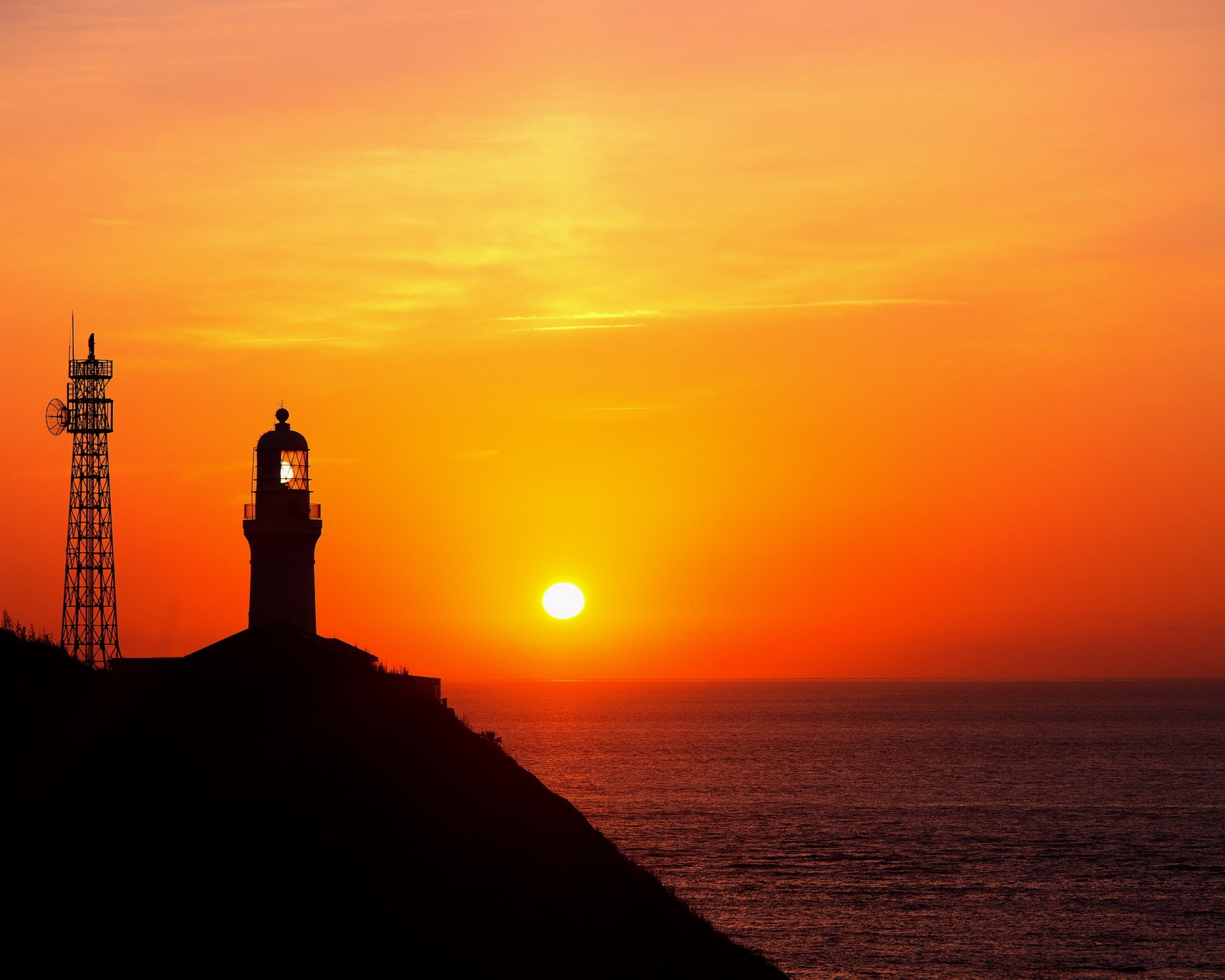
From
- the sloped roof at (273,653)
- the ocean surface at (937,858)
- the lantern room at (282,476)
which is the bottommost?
the ocean surface at (937,858)

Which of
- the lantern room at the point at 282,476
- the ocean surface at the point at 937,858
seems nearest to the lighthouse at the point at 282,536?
the lantern room at the point at 282,476

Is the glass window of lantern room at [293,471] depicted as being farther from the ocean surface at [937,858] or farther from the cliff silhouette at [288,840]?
the ocean surface at [937,858]

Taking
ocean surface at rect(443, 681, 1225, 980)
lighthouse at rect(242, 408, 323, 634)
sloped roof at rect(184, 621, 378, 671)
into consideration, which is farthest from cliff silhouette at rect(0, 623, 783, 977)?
ocean surface at rect(443, 681, 1225, 980)

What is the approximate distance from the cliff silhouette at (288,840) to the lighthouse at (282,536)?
12.3 metres

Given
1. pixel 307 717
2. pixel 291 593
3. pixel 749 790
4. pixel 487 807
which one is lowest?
pixel 749 790

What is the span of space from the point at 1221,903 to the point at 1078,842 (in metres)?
20.4

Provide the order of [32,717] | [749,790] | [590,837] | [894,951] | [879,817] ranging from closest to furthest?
[32,717]
[590,837]
[894,951]
[879,817]
[749,790]

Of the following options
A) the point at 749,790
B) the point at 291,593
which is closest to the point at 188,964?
the point at 291,593

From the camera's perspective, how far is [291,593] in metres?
51.1

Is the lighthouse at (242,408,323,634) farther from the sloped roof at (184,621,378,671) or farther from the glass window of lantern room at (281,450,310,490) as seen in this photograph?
the sloped roof at (184,621,378,671)

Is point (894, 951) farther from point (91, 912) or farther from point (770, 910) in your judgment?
point (91, 912)

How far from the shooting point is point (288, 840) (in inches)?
1204

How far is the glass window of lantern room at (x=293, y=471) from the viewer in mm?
53112

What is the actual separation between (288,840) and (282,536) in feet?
74.4
